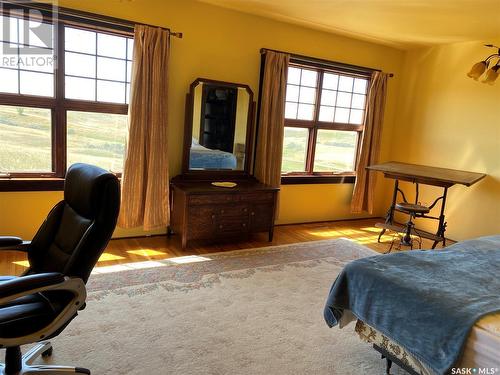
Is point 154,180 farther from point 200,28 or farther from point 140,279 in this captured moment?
point 200,28

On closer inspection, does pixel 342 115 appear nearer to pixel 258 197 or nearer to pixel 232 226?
pixel 258 197

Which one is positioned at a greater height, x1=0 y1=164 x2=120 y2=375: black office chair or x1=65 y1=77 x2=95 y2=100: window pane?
x1=65 y1=77 x2=95 y2=100: window pane

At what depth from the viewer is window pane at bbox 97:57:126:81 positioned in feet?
11.9

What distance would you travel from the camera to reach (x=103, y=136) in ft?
12.4

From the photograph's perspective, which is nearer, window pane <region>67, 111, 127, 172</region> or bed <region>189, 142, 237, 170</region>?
window pane <region>67, 111, 127, 172</region>

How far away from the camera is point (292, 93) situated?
4.75 meters

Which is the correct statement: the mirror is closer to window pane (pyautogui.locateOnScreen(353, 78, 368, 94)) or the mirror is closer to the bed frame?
window pane (pyautogui.locateOnScreen(353, 78, 368, 94))

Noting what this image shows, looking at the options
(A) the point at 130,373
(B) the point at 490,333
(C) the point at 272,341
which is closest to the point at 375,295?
(B) the point at 490,333

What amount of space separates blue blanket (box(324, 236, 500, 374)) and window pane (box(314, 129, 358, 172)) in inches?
115

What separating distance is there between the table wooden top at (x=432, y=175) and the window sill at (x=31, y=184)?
358 centimetres

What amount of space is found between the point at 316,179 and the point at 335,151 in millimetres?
557

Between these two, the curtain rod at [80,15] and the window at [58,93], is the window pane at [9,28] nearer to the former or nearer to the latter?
the window at [58,93]

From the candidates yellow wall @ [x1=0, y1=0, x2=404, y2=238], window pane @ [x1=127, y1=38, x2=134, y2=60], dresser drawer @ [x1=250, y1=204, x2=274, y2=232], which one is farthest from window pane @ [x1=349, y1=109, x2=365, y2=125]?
window pane @ [x1=127, y1=38, x2=134, y2=60]

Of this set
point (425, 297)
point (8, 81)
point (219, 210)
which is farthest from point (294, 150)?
point (425, 297)
